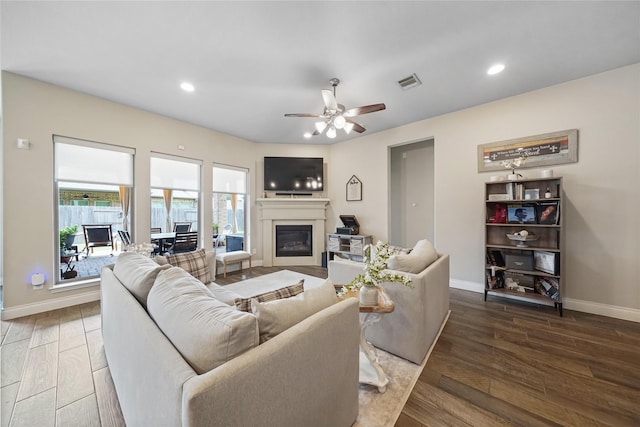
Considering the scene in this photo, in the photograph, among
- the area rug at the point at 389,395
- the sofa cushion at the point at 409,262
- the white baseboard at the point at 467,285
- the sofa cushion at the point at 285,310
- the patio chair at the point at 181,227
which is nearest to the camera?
the sofa cushion at the point at 285,310

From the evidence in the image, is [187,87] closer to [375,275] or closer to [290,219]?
[290,219]

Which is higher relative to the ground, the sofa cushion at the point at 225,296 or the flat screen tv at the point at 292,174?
the flat screen tv at the point at 292,174

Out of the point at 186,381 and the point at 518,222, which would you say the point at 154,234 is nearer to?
the point at 186,381

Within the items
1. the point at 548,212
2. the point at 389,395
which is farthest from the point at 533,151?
the point at 389,395

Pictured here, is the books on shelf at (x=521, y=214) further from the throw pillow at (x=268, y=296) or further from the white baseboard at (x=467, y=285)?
the throw pillow at (x=268, y=296)

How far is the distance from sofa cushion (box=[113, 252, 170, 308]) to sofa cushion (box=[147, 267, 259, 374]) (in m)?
0.33

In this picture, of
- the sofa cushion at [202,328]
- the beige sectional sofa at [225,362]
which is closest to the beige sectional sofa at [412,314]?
the beige sectional sofa at [225,362]

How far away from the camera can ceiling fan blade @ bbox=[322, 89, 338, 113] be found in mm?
2547

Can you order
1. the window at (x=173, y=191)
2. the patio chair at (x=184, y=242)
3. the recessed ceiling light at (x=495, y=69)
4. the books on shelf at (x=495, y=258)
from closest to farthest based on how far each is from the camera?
the recessed ceiling light at (x=495, y=69) < the books on shelf at (x=495, y=258) < the window at (x=173, y=191) < the patio chair at (x=184, y=242)

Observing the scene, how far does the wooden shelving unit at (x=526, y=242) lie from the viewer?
2826 mm

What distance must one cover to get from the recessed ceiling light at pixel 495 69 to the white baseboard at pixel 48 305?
5918 mm

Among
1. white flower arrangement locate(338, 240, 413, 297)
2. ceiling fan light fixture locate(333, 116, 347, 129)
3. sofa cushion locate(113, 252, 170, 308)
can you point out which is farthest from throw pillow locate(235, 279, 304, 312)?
ceiling fan light fixture locate(333, 116, 347, 129)

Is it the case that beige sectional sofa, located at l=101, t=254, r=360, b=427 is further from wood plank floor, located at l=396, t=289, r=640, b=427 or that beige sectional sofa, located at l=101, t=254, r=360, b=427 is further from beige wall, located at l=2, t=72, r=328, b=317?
beige wall, located at l=2, t=72, r=328, b=317

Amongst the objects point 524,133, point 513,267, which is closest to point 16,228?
point 513,267
